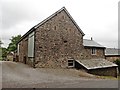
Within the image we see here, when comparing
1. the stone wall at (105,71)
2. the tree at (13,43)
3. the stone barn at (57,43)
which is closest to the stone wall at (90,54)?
the stone barn at (57,43)

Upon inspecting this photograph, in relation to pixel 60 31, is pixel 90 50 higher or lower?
lower

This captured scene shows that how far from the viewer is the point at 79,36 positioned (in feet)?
105

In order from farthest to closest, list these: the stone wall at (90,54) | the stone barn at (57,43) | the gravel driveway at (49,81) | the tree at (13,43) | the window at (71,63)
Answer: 1. the tree at (13,43)
2. the stone wall at (90,54)
3. the window at (71,63)
4. the stone barn at (57,43)
5. the gravel driveway at (49,81)

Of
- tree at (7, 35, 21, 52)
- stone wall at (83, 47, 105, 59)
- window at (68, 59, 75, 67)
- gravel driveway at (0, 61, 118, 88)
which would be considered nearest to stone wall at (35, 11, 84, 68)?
window at (68, 59, 75, 67)

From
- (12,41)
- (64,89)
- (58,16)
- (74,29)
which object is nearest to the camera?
(64,89)

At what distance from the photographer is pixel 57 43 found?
2925 cm

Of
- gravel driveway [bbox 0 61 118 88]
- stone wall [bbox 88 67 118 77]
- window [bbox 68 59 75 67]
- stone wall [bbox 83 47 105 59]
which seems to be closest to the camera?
gravel driveway [bbox 0 61 118 88]

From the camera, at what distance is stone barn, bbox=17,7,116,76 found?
2755 cm

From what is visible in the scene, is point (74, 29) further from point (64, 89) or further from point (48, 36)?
point (64, 89)

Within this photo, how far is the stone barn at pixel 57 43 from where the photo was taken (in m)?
27.5

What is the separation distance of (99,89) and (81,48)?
1866 centimetres

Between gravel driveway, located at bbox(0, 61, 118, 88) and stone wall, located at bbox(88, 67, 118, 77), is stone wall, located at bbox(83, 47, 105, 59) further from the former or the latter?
gravel driveway, located at bbox(0, 61, 118, 88)

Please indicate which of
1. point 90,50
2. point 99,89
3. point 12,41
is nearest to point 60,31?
point 90,50

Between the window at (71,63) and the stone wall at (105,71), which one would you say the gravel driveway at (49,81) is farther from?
the window at (71,63)
